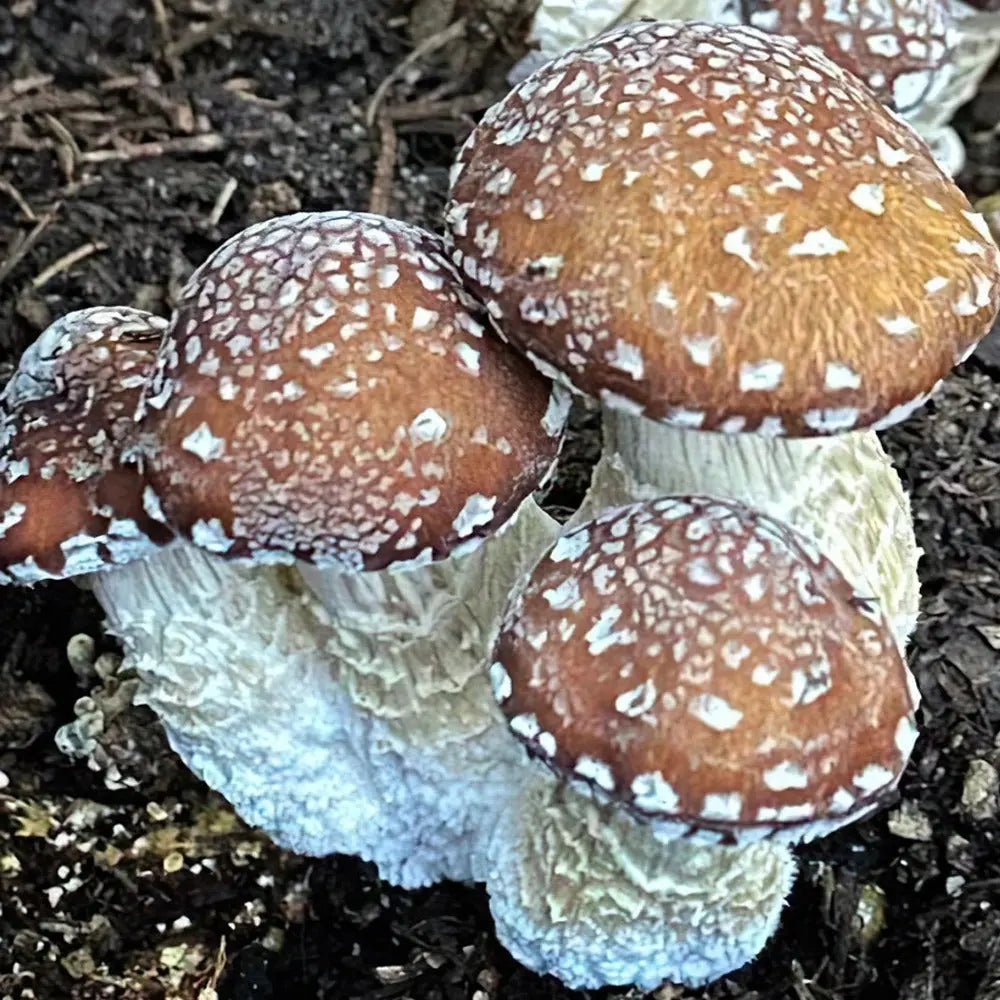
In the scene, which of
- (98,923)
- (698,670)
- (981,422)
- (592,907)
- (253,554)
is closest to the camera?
(698,670)

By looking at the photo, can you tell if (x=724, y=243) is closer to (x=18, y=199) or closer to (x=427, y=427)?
(x=427, y=427)

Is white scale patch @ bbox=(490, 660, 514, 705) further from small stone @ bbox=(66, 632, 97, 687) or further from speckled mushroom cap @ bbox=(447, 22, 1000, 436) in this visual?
small stone @ bbox=(66, 632, 97, 687)

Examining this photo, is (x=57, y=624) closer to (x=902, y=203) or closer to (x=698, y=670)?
(x=698, y=670)

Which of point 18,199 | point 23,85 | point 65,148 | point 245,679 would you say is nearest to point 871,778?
point 245,679

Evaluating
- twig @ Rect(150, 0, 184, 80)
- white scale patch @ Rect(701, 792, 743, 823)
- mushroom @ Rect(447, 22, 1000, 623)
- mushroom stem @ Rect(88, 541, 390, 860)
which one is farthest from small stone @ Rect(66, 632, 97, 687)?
twig @ Rect(150, 0, 184, 80)

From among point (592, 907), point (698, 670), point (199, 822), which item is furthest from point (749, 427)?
point (199, 822)

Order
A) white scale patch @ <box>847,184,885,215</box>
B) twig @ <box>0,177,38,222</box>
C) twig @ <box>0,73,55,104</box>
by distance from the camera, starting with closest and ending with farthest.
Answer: white scale patch @ <box>847,184,885,215</box>
twig @ <box>0,177,38,222</box>
twig @ <box>0,73,55,104</box>
